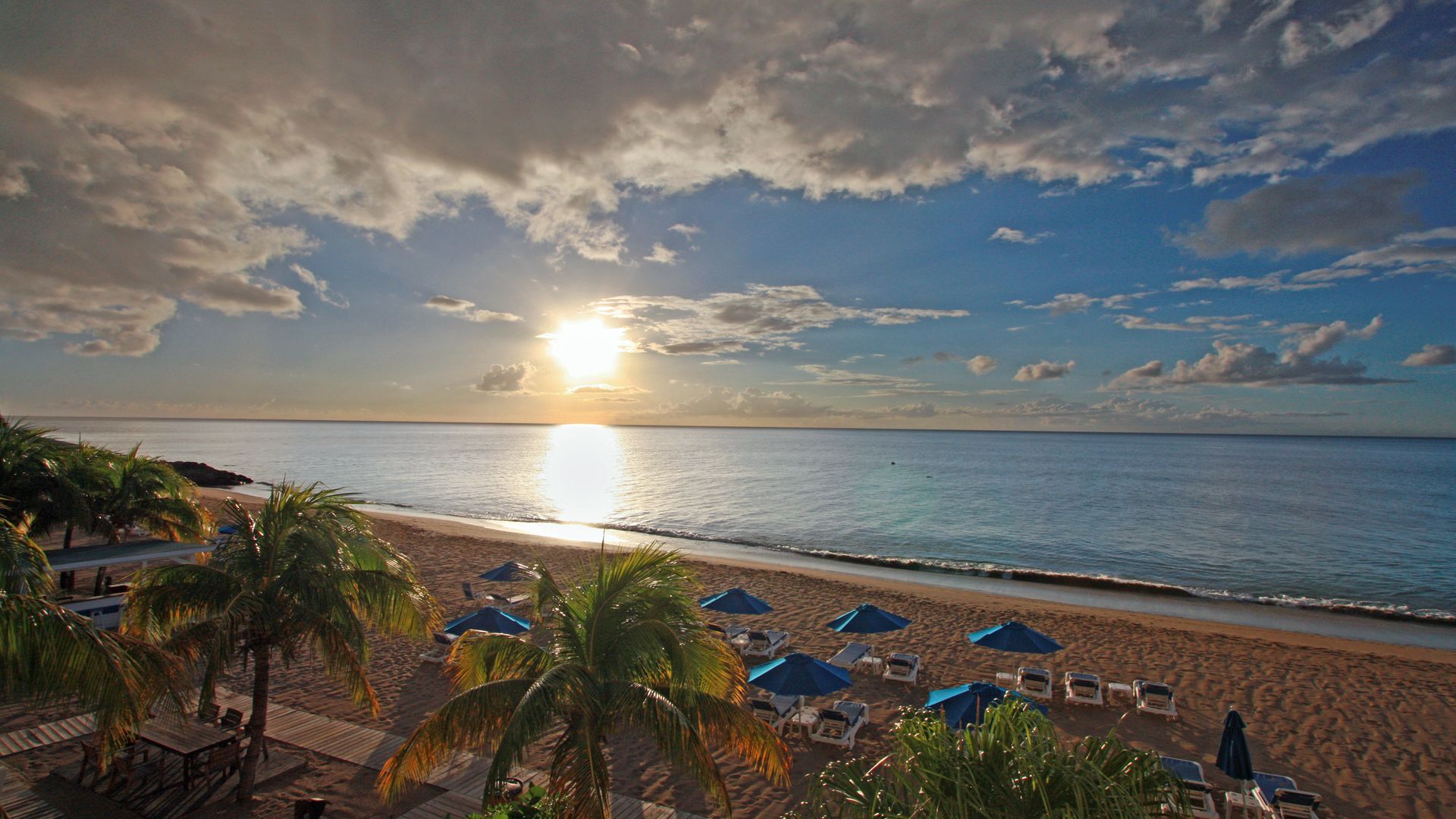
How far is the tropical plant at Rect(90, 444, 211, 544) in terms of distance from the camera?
51.1ft

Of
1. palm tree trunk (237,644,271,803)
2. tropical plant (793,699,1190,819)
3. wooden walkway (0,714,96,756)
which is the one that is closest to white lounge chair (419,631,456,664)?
palm tree trunk (237,644,271,803)

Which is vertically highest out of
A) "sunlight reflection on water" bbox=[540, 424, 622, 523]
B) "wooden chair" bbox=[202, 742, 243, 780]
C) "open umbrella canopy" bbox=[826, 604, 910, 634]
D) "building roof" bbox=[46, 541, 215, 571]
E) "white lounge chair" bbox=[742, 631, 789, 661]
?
"building roof" bbox=[46, 541, 215, 571]

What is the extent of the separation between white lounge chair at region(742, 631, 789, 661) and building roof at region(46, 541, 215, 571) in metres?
13.2

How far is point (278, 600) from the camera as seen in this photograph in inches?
309

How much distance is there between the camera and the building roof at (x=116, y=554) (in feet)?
41.2

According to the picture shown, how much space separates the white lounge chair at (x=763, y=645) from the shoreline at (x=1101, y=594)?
8.72m

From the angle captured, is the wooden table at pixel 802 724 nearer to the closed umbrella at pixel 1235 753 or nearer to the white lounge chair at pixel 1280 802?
Result: the closed umbrella at pixel 1235 753

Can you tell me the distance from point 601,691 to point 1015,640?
380 inches

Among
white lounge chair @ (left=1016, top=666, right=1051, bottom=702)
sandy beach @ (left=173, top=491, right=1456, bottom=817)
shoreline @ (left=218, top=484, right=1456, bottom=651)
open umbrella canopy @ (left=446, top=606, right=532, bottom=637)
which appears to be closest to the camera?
sandy beach @ (left=173, top=491, right=1456, bottom=817)

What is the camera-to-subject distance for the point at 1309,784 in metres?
10.3

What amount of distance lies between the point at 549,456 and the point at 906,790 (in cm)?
13438

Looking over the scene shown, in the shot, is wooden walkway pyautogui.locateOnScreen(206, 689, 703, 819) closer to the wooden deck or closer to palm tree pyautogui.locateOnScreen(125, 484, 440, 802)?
the wooden deck

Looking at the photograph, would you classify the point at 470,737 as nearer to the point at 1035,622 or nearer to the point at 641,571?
the point at 641,571

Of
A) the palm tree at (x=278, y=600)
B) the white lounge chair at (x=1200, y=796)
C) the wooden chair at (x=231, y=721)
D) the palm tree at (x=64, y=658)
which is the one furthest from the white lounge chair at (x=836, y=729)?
the palm tree at (x=64, y=658)
